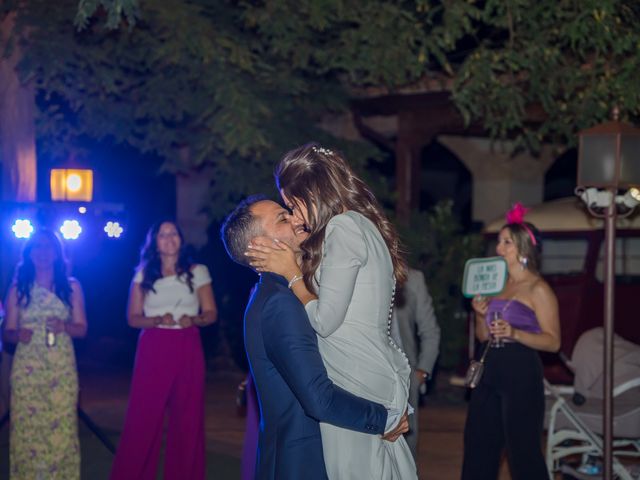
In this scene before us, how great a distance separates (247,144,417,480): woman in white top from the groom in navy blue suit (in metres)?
0.07

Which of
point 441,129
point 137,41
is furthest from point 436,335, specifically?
point 441,129

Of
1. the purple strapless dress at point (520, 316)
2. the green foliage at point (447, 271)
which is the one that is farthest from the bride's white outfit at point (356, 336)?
the green foliage at point (447, 271)

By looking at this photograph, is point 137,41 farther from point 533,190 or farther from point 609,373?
point 533,190

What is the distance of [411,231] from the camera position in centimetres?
1378

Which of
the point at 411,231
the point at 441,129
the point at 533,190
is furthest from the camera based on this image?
the point at 533,190

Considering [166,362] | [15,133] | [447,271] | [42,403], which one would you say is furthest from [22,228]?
[447,271]

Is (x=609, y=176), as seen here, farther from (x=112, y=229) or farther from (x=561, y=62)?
(x=561, y=62)

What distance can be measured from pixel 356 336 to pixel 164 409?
4.38 metres

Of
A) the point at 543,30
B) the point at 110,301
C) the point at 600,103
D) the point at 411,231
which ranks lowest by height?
the point at 110,301

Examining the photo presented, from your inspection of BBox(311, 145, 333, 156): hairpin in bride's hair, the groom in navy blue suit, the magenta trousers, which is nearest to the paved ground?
the magenta trousers

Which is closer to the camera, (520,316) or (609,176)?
(520,316)

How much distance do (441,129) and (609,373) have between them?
9.60m

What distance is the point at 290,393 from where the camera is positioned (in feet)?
11.2

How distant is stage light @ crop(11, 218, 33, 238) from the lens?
25.9 ft
